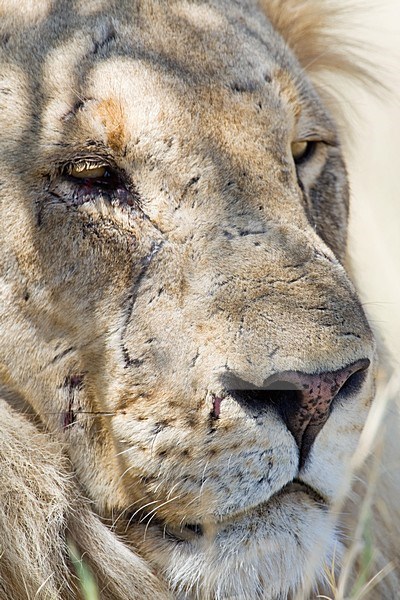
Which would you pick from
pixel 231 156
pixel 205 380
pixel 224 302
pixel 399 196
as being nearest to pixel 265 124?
pixel 231 156

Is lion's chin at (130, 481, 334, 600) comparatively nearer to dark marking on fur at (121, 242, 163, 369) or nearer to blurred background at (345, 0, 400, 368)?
dark marking on fur at (121, 242, 163, 369)

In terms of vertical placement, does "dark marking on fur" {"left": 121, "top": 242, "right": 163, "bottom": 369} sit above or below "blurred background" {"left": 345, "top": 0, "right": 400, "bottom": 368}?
below

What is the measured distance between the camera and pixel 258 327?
6.77 ft

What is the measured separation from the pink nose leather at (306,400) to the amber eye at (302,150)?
970 mm

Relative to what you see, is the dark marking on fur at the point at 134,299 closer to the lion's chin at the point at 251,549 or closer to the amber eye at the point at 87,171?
the amber eye at the point at 87,171

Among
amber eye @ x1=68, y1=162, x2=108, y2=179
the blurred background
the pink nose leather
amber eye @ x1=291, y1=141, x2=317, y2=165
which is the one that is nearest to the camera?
the pink nose leather

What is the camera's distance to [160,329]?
217cm

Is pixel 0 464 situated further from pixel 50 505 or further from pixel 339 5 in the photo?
pixel 339 5

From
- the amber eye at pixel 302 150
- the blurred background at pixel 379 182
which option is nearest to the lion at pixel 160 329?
the amber eye at pixel 302 150

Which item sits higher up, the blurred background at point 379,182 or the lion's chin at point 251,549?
the blurred background at point 379,182

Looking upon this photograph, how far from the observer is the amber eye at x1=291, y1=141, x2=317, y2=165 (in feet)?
9.26

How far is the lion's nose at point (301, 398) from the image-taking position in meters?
1.97

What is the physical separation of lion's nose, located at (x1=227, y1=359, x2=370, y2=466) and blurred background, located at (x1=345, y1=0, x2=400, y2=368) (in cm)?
80

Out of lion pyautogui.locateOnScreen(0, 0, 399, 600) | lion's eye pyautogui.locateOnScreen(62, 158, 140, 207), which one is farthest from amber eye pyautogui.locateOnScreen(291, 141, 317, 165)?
lion's eye pyautogui.locateOnScreen(62, 158, 140, 207)
